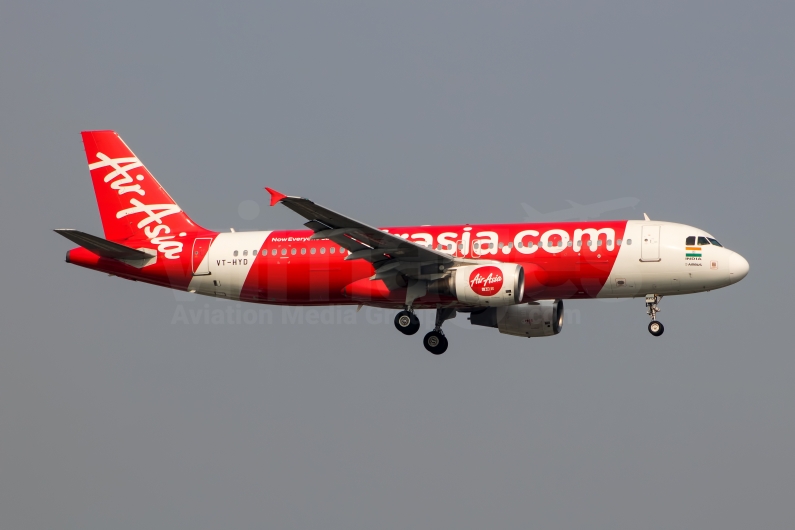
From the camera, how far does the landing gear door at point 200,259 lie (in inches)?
1907

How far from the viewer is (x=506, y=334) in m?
50.4

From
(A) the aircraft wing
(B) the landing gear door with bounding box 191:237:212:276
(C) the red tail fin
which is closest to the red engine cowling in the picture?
(A) the aircraft wing

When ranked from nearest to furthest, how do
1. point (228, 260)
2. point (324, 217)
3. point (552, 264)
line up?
1. point (324, 217)
2. point (552, 264)
3. point (228, 260)

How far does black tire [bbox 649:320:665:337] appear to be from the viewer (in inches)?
1799

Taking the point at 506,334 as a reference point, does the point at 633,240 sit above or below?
above

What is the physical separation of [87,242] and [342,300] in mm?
10489

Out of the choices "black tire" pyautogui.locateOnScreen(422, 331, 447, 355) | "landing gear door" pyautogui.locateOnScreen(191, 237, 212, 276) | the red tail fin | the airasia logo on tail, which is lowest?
"black tire" pyautogui.locateOnScreen(422, 331, 447, 355)

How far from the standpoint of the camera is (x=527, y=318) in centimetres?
4959

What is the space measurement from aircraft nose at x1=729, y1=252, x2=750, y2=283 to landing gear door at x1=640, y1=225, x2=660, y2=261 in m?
2.83

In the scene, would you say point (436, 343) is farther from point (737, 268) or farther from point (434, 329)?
point (737, 268)

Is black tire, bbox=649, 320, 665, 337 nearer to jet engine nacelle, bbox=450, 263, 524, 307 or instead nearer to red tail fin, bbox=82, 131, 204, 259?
jet engine nacelle, bbox=450, 263, 524, 307

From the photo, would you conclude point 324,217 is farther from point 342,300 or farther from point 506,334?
point 506,334

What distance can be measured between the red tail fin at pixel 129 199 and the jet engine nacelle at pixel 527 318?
1331 cm

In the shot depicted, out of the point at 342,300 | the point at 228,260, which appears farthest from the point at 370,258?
the point at 228,260
